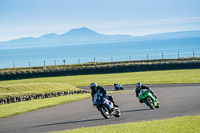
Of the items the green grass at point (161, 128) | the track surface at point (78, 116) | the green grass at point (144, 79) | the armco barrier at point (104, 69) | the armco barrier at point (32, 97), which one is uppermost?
the armco barrier at point (104, 69)

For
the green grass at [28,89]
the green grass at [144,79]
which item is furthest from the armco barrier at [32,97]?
the green grass at [144,79]

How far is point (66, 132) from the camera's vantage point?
11.8 meters

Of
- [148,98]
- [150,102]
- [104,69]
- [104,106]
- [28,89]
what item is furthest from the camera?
[104,69]

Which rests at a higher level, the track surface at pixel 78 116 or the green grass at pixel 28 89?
the green grass at pixel 28 89

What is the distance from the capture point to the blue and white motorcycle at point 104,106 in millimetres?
14430

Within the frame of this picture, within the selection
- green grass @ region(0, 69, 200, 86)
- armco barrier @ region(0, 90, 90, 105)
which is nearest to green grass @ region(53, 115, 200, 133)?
armco barrier @ region(0, 90, 90, 105)

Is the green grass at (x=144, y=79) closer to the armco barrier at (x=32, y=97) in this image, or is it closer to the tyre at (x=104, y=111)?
the armco barrier at (x=32, y=97)

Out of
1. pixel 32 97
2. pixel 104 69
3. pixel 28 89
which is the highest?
pixel 104 69

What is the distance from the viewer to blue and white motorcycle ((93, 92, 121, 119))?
14.4 metres

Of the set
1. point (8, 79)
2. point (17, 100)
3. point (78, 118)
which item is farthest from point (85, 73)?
point (78, 118)

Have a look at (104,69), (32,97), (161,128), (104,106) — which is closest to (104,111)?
(104,106)

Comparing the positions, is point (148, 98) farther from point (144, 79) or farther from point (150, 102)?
point (144, 79)

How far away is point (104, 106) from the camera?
14641 millimetres

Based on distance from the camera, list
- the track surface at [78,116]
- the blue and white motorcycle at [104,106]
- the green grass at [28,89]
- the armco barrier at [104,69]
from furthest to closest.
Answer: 1. the armco barrier at [104,69]
2. the green grass at [28,89]
3. the blue and white motorcycle at [104,106]
4. the track surface at [78,116]
